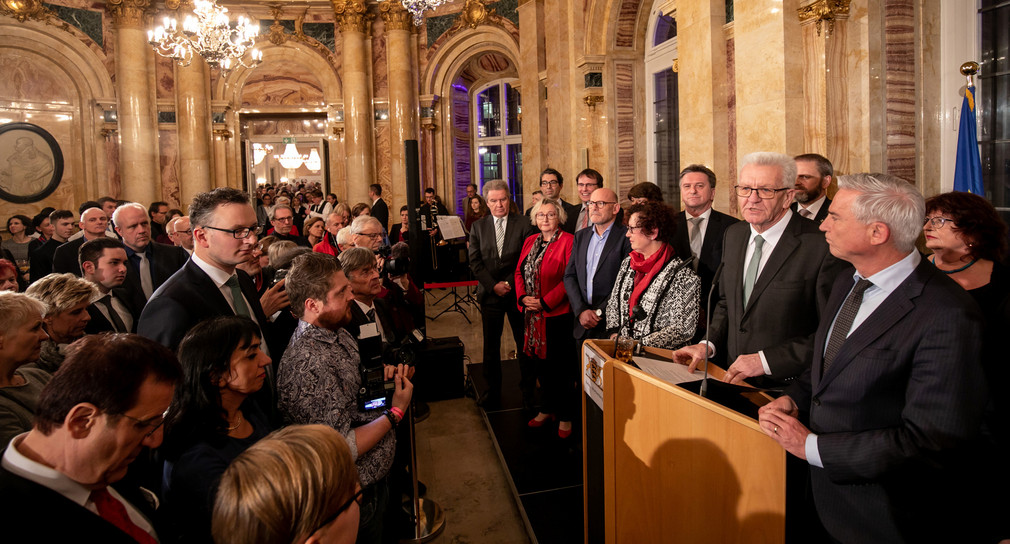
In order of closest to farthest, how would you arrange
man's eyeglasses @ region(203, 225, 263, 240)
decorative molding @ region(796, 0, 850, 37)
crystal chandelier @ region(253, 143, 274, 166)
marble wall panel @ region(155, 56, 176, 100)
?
man's eyeglasses @ region(203, 225, 263, 240) < decorative molding @ region(796, 0, 850, 37) < marble wall panel @ region(155, 56, 176, 100) < crystal chandelier @ region(253, 143, 274, 166)

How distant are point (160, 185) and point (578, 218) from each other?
10.00 meters

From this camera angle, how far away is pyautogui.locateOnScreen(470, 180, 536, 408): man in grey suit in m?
4.96

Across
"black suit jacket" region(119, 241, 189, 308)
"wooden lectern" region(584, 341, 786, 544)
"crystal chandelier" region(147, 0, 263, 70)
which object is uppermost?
"crystal chandelier" region(147, 0, 263, 70)

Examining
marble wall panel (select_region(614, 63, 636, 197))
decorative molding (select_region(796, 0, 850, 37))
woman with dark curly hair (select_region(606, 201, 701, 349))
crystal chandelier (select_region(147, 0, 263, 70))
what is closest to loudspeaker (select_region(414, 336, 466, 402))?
woman with dark curly hair (select_region(606, 201, 701, 349))

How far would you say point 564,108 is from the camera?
900 cm

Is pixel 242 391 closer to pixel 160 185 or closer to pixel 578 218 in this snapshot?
pixel 578 218

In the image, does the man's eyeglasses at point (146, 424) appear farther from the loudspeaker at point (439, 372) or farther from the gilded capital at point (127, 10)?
the gilded capital at point (127, 10)

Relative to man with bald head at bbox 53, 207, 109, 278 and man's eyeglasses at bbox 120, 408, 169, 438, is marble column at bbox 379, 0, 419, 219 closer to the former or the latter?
man with bald head at bbox 53, 207, 109, 278

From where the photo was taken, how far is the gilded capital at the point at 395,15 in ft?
39.9

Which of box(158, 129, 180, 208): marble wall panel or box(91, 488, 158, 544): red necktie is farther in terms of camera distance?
box(158, 129, 180, 208): marble wall panel

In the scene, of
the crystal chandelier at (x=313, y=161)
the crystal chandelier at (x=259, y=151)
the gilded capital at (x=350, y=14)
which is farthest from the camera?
the crystal chandelier at (x=313, y=161)

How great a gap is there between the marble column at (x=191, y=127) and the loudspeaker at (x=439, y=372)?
8947 mm

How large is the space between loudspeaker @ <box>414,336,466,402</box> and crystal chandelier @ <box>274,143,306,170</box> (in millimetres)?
10372

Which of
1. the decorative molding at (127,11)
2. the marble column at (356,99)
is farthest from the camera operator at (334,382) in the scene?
the decorative molding at (127,11)
